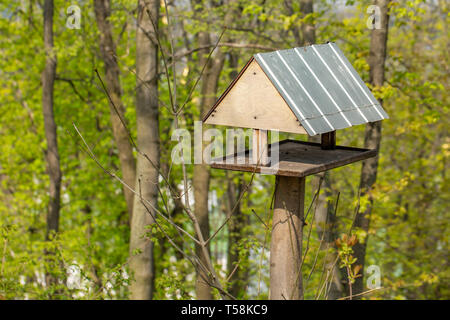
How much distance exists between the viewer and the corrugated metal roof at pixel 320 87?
3.73 meters

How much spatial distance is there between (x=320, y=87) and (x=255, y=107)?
512 mm

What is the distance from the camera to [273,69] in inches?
148

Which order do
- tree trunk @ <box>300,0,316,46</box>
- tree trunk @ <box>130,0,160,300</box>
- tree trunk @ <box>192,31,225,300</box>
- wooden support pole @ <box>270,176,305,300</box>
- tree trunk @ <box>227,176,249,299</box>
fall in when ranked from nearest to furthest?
wooden support pole @ <box>270,176,305,300</box> → tree trunk @ <box>130,0,160,300</box> → tree trunk @ <box>300,0,316,46</box> → tree trunk @ <box>192,31,225,300</box> → tree trunk @ <box>227,176,249,299</box>

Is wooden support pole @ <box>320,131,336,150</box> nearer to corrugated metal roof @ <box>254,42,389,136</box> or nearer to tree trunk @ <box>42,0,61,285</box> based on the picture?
corrugated metal roof @ <box>254,42,389,136</box>

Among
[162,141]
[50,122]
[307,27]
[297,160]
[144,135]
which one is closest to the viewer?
[297,160]

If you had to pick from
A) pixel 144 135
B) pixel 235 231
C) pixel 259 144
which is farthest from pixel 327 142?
pixel 235 231

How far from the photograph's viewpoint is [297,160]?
396 cm

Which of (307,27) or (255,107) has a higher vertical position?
(307,27)

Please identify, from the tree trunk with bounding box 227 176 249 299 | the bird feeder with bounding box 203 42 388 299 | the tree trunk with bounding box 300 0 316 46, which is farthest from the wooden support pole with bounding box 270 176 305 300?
the tree trunk with bounding box 227 176 249 299

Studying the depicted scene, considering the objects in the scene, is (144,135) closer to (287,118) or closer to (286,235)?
(286,235)

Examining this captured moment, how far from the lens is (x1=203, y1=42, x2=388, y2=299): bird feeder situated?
12.2 feet

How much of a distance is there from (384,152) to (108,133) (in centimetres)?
726

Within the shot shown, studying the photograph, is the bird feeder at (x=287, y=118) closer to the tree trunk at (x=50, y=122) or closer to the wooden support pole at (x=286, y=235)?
the wooden support pole at (x=286, y=235)
